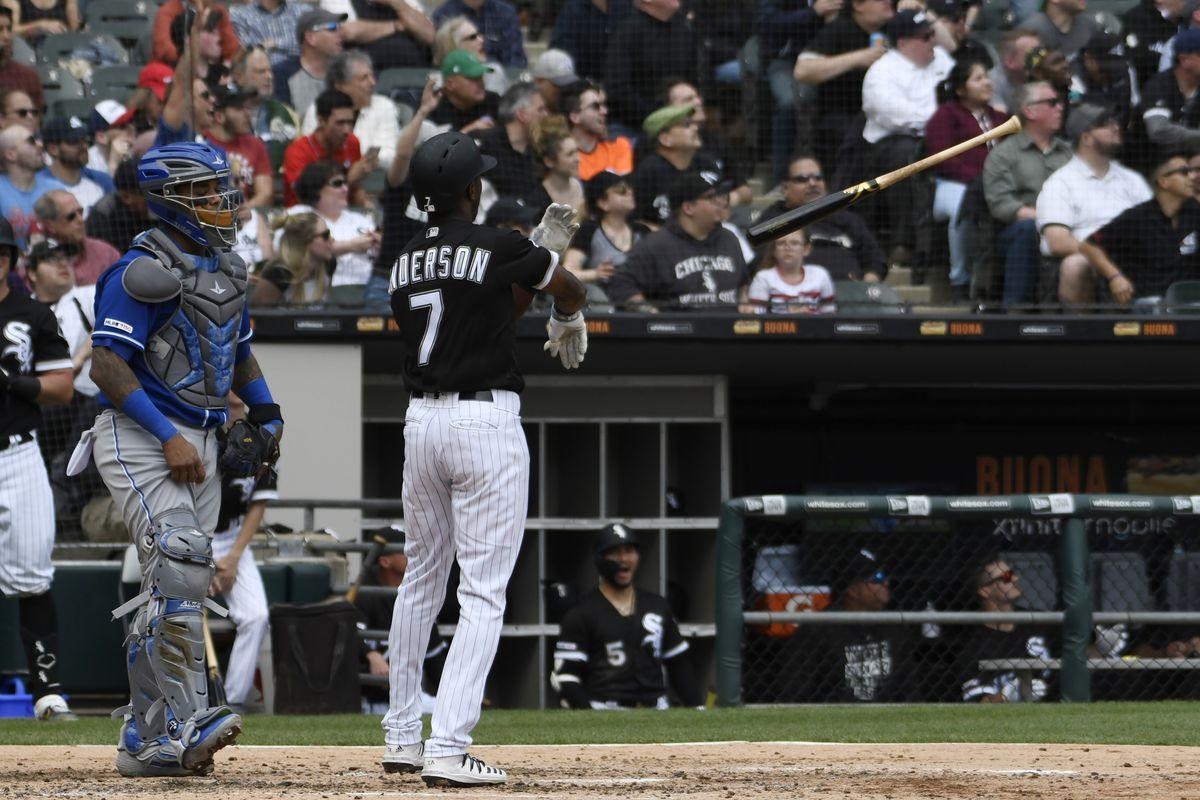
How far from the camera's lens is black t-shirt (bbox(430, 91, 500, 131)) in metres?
10.1

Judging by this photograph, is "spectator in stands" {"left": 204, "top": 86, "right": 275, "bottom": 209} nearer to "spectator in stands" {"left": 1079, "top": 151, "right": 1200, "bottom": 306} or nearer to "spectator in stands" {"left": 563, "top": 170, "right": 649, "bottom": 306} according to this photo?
"spectator in stands" {"left": 563, "top": 170, "right": 649, "bottom": 306}

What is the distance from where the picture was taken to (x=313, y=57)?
428 inches

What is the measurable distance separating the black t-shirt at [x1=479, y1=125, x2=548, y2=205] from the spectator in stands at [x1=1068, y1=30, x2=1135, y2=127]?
310 cm

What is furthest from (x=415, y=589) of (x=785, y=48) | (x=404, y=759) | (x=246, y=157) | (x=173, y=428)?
(x=785, y=48)

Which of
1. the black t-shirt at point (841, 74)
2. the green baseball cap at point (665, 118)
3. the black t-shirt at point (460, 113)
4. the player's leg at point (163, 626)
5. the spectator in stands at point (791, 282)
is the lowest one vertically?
the player's leg at point (163, 626)

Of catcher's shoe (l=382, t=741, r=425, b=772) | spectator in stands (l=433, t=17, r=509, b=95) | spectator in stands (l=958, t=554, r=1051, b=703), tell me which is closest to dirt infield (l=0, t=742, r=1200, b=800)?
catcher's shoe (l=382, t=741, r=425, b=772)

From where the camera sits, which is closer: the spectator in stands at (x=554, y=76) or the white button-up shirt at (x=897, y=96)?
the white button-up shirt at (x=897, y=96)

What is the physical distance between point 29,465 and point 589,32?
4925 mm

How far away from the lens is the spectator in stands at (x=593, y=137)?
10.2m

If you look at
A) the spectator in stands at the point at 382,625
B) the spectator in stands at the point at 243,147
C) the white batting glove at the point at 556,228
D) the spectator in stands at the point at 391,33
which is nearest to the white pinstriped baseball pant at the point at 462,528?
the white batting glove at the point at 556,228

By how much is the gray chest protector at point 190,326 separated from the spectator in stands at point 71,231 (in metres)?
4.03

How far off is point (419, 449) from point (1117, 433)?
7.90 m

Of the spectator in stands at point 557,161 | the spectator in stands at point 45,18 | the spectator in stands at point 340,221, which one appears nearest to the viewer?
the spectator in stands at point 340,221

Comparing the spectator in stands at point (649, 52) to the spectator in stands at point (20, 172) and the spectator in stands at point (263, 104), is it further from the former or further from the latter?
the spectator in stands at point (20, 172)
